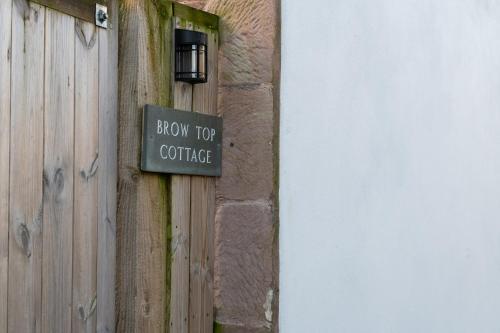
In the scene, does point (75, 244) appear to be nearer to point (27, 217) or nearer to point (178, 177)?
point (27, 217)

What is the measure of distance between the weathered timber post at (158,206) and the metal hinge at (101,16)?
0.37 feet

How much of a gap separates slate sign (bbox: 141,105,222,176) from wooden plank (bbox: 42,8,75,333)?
0.36 metres

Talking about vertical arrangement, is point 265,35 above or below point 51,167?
above

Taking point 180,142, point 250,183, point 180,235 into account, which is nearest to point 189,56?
point 180,142

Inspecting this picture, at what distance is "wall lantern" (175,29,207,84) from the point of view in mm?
3943

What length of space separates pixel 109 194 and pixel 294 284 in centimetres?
95

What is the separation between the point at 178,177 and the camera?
154 inches

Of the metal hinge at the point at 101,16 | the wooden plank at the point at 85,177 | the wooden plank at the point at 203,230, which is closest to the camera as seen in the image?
the wooden plank at the point at 85,177

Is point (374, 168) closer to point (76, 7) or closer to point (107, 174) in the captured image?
point (107, 174)

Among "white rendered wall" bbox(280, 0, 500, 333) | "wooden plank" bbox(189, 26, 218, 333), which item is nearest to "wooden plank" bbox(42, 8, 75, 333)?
"wooden plank" bbox(189, 26, 218, 333)

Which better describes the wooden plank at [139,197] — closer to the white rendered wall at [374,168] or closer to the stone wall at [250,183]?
the stone wall at [250,183]

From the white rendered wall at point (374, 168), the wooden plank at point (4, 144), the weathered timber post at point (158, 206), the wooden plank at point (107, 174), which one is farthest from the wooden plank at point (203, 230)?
the wooden plank at point (4, 144)

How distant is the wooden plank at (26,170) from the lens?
10.5 ft

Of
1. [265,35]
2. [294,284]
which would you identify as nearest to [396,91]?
[265,35]
